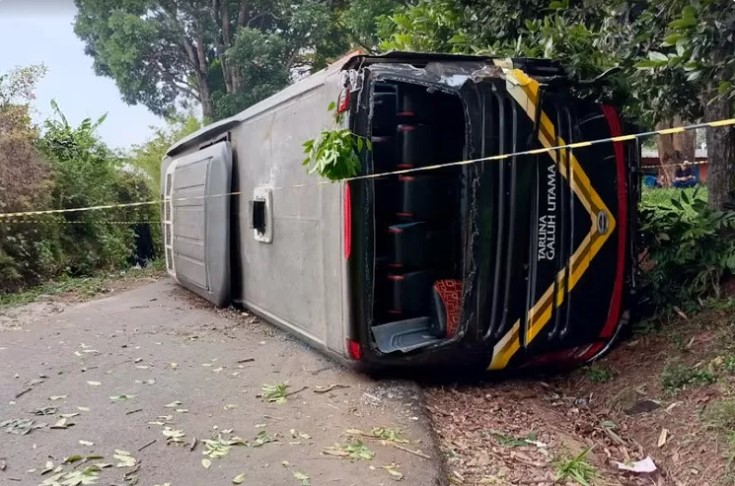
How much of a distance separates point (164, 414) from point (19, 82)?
26.4ft

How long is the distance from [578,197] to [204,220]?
3.68 metres

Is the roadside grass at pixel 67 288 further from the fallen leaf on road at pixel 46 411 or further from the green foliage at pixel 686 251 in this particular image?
the green foliage at pixel 686 251

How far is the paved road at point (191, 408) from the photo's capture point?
2.86 metres

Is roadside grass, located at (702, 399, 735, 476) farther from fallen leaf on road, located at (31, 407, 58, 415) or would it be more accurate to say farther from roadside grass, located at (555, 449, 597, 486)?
fallen leaf on road, located at (31, 407, 58, 415)

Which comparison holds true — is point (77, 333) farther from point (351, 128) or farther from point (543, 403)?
point (543, 403)

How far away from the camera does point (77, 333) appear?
5.73 metres

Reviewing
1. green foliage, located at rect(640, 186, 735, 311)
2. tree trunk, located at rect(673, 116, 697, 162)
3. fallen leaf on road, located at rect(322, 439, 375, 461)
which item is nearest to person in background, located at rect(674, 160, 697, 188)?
tree trunk, located at rect(673, 116, 697, 162)

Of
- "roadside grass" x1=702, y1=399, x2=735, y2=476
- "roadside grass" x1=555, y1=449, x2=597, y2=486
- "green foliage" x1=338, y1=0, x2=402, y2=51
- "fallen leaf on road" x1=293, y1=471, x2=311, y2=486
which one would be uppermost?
"green foliage" x1=338, y1=0, x2=402, y2=51

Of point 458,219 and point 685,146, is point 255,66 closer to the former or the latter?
point 685,146

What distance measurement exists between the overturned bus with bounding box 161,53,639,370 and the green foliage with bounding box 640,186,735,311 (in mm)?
449

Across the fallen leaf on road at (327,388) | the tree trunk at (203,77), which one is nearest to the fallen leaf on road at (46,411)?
the fallen leaf on road at (327,388)

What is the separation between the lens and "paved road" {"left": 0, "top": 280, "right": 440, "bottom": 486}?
286 centimetres

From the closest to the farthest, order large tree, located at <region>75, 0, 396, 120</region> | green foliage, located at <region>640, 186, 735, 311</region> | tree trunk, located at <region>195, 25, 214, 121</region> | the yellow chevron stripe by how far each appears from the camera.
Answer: the yellow chevron stripe < green foliage, located at <region>640, 186, 735, 311</region> < large tree, located at <region>75, 0, 396, 120</region> < tree trunk, located at <region>195, 25, 214, 121</region>

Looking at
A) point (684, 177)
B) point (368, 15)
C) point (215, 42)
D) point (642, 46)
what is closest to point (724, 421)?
point (642, 46)
